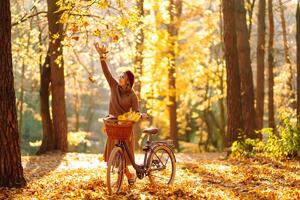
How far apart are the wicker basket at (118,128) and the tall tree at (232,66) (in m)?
6.42

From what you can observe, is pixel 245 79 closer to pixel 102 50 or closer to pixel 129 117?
pixel 102 50

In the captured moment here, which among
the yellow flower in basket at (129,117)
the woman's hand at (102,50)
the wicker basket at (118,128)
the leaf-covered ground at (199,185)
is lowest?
the leaf-covered ground at (199,185)

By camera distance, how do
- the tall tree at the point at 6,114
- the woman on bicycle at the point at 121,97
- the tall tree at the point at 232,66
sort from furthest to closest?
the tall tree at the point at 232,66 < the woman on bicycle at the point at 121,97 < the tall tree at the point at 6,114

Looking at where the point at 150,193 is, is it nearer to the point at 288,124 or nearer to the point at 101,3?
the point at 101,3

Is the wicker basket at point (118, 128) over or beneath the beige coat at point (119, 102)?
beneath

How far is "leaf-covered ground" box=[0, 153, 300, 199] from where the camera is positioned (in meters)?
6.87

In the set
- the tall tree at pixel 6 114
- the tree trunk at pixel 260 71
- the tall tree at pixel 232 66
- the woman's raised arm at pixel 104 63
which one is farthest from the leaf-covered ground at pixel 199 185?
the tree trunk at pixel 260 71

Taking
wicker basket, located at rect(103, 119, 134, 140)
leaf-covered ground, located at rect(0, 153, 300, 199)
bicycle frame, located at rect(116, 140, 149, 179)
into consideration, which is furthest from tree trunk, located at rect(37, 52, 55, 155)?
wicker basket, located at rect(103, 119, 134, 140)

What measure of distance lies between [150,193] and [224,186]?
4.98 feet

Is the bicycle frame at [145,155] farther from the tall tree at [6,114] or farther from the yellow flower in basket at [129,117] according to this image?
the tall tree at [6,114]

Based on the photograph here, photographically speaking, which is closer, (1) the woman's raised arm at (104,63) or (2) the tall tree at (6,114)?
(2) the tall tree at (6,114)

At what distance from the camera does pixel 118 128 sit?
678 centimetres

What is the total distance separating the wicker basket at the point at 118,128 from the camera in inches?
266

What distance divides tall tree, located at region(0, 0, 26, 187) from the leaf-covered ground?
0.33 m
